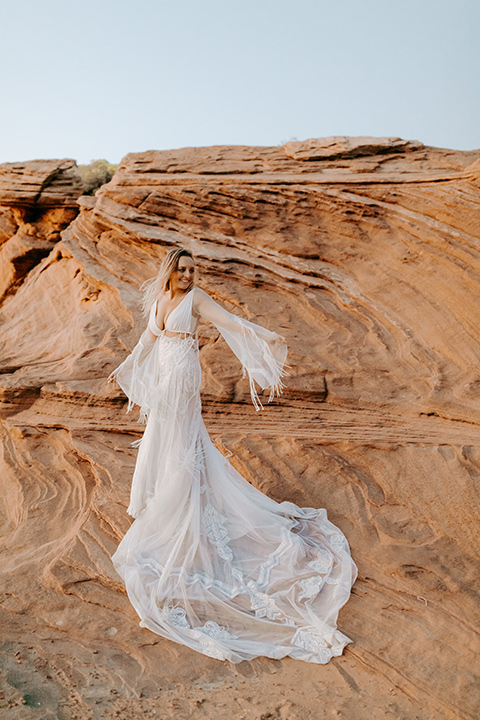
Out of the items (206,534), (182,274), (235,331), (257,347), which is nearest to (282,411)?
(257,347)

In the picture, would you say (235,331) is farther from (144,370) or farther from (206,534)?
Result: (206,534)

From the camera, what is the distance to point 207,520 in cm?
494

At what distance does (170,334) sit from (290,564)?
2090mm

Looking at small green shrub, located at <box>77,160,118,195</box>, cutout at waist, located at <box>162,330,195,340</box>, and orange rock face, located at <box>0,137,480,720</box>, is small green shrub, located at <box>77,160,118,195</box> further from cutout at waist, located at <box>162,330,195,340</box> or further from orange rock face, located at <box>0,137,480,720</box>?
cutout at waist, located at <box>162,330,195,340</box>

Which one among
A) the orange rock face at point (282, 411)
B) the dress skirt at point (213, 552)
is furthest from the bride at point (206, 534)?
the orange rock face at point (282, 411)

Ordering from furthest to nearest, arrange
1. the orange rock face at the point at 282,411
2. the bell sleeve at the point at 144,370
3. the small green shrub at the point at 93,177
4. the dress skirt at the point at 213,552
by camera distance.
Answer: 1. the small green shrub at the point at 93,177
2. the bell sleeve at the point at 144,370
3. the dress skirt at the point at 213,552
4. the orange rock face at the point at 282,411

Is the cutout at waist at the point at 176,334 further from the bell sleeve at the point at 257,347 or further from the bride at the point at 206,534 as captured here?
the bell sleeve at the point at 257,347

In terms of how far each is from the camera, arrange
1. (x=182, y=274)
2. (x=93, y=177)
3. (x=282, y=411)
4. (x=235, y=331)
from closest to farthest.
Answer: (x=182, y=274)
(x=235, y=331)
(x=282, y=411)
(x=93, y=177)

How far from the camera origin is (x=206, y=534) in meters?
4.88

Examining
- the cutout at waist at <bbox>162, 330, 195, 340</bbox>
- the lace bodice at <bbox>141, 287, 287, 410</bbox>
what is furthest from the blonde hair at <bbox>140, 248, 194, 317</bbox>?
the cutout at waist at <bbox>162, 330, 195, 340</bbox>

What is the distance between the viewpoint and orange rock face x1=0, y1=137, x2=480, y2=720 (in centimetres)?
395

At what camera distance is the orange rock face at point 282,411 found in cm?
395

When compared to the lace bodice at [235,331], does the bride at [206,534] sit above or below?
below
